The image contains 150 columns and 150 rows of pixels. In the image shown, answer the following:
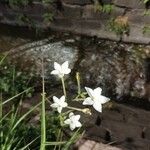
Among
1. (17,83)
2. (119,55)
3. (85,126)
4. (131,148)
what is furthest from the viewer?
(119,55)

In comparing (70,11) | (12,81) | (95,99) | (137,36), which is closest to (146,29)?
(137,36)

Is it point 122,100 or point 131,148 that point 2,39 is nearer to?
point 122,100

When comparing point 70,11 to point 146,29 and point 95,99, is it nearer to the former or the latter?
point 146,29

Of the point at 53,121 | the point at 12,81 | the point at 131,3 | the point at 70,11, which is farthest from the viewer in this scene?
the point at 70,11

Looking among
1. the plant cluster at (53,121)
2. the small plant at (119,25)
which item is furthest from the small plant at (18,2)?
the plant cluster at (53,121)

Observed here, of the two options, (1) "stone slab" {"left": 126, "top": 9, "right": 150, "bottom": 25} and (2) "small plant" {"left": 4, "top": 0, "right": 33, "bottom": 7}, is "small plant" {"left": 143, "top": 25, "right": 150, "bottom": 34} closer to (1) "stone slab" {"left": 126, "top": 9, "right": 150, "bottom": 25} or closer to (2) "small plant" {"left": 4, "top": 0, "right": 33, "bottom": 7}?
(1) "stone slab" {"left": 126, "top": 9, "right": 150, "bottom": 25}

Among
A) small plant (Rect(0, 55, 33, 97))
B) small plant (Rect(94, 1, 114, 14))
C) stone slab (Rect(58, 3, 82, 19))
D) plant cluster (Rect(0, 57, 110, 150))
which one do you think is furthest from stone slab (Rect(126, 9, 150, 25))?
plant cluster (Rect(0, 57, 110, 150))

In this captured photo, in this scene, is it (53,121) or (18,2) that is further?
(18,2)

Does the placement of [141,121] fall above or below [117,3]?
below

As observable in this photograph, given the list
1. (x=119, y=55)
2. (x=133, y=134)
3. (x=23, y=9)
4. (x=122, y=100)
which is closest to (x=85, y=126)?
(x=133, y=134)
